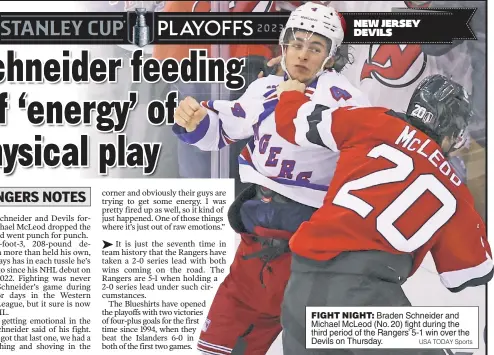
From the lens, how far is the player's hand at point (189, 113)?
2.43m

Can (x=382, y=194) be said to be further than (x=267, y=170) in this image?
No

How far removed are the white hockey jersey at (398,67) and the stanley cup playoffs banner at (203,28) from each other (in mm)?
34

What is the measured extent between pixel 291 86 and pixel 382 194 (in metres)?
0.48

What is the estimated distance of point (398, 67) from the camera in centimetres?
249

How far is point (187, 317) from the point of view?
98.5 inches

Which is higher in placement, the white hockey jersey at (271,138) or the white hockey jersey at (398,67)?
the white hockey jersey at (398,67)

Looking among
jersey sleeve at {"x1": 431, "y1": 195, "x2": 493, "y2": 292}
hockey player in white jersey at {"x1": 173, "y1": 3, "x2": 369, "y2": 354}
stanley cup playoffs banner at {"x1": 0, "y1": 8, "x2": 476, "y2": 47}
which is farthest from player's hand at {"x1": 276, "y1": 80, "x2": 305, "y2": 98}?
jersey sleeve at {"x1": 431, "y1": 195, "x2": 493, "y2": 292}

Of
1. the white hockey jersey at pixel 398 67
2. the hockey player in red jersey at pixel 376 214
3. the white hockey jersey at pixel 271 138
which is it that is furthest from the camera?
the white hockey jersey at pixel 398 67

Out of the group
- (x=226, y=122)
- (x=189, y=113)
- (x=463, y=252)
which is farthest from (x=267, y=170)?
(x=463, y=252)

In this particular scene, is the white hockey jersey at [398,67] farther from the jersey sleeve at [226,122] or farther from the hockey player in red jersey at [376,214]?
the jersey sleeve at [226,122]

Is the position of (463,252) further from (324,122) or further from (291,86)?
(291,86)

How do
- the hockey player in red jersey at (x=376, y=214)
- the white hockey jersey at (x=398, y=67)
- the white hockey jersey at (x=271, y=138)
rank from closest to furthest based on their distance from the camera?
the hockey player in red jersey at (x=376, y=214), the white hockey jersey at (x=271, y=138), the white hockey jersey at (x=398, y=67)

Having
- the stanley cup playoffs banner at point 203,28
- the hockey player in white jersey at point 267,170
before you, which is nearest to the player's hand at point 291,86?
the hockey player in white jersey at point 267,170

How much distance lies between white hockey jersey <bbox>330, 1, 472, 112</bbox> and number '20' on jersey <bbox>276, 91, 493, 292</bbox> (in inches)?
7.0
